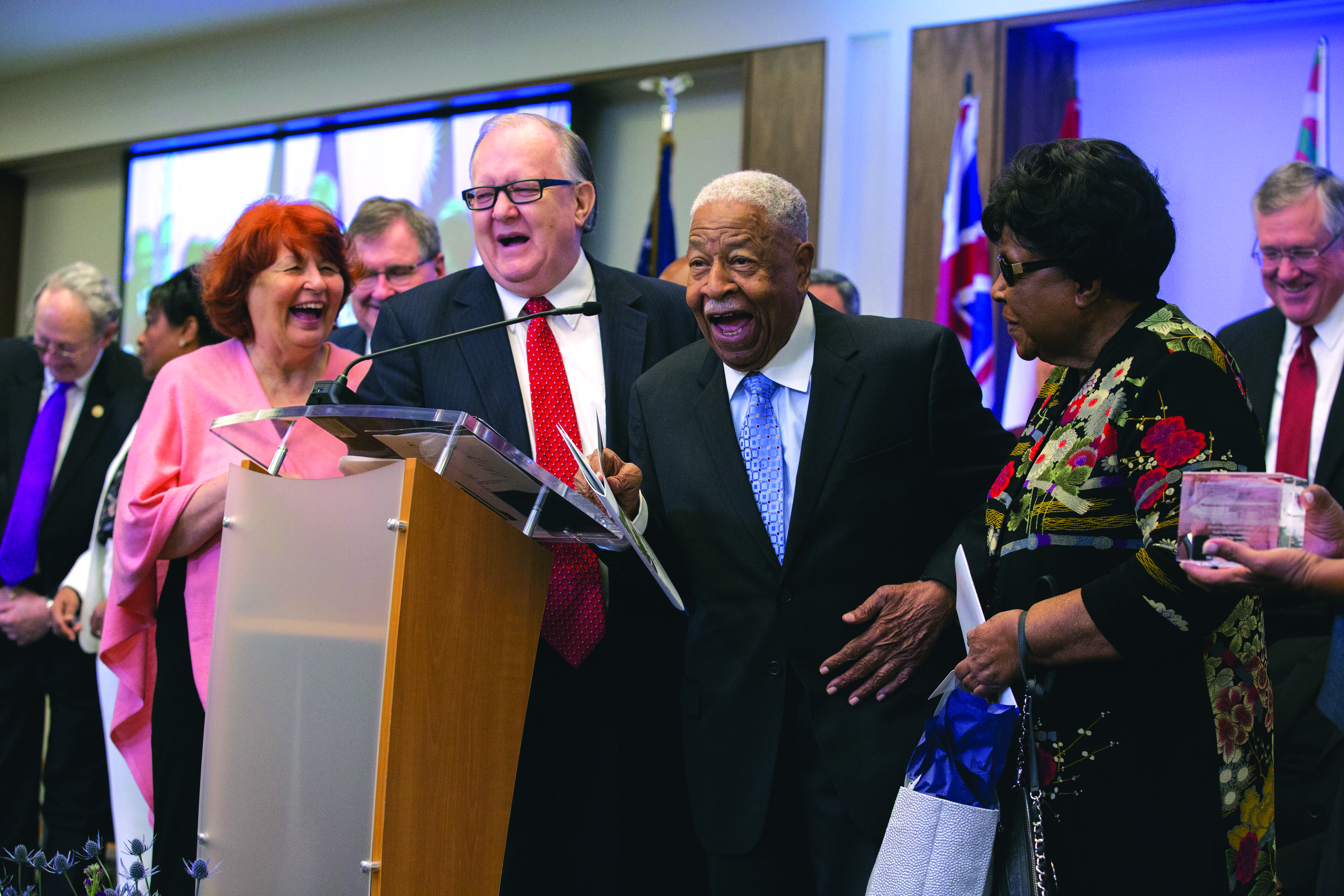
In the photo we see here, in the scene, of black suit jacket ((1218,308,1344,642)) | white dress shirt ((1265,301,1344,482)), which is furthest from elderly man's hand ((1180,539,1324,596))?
white dress shirt ((1265,301,1344,482))

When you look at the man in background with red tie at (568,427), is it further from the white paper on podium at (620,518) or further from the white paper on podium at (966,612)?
the white paper on podium at (966,612)

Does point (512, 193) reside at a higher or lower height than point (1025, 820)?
higher

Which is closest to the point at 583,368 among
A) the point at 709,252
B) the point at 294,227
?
the point at 709,252

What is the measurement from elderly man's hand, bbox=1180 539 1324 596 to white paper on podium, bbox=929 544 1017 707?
16.0 inches

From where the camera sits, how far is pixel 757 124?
226 inches

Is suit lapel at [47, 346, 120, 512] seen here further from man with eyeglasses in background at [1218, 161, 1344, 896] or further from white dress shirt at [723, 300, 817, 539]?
man with eyeglasses in background at [1218, 161, 1344, 896]

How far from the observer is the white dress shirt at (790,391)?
89.8 inches

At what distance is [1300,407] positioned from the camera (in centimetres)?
343

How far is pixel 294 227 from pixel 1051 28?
3.64 metres

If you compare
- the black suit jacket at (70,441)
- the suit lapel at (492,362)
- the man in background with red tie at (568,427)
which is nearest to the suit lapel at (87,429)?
the black suit jacket at (70,441)

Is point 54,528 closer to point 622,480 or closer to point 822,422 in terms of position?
point 622,480

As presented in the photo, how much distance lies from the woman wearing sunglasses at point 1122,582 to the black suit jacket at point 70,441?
333 cm

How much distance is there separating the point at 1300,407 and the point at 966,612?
6.88 feet

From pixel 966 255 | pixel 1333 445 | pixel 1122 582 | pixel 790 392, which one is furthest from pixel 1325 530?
pixel 966 255
